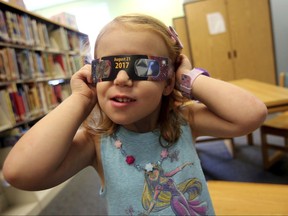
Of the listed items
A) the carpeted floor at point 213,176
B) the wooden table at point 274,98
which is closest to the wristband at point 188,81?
the wooden table at point 274,98

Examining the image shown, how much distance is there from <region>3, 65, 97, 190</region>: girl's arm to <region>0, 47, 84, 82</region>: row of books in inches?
36.5

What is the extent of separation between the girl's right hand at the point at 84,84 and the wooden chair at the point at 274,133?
5.74 feet

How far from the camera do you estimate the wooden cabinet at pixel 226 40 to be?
12.3ft

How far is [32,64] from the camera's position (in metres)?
2.39

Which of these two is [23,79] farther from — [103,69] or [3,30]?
[103,69]

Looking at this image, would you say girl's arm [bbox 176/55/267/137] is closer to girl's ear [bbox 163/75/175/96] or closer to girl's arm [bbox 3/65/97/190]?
girl's ear [bbox 163/75/175/96]

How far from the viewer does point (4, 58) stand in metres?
1.98

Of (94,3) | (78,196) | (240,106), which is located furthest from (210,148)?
(94,3)

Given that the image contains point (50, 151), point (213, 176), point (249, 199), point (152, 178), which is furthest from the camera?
point (213, 176)

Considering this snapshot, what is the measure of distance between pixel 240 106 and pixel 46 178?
0.50m

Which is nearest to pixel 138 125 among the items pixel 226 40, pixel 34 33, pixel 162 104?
pixel 162 104

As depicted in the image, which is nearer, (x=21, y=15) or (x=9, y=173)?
(x=9, y=173)

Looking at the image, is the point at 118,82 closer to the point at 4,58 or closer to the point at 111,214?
the point at 111,214

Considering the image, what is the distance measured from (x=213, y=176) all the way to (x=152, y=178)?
5.32 ft
